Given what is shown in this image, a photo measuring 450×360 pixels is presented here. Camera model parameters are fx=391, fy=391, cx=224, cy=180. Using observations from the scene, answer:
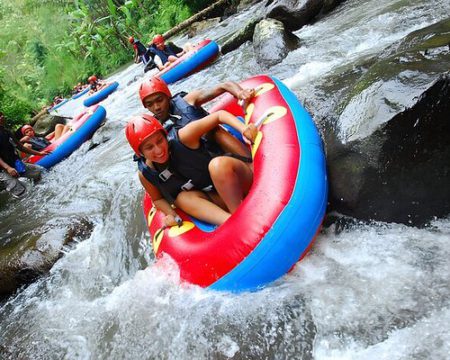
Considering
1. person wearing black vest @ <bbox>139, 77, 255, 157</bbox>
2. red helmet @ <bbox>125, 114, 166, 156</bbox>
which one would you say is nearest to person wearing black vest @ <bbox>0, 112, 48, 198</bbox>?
person wearing black vest @ <bbox>139, 77, 255, 157</bbox>

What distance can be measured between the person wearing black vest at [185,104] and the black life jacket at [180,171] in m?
0.21

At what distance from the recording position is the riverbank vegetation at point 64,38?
16.8m

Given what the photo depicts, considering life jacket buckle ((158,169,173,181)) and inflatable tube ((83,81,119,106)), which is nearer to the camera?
life jacket buckle ((158,169,173,181))

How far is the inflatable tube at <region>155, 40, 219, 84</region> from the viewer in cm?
808

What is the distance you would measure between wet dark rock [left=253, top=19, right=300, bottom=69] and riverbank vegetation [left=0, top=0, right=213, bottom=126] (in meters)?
8.12

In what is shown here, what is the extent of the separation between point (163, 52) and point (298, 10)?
3279mm

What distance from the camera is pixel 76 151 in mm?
8352

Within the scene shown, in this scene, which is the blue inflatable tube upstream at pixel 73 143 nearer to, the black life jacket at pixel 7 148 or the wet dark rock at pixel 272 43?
the black life jacket at pixel 7 148

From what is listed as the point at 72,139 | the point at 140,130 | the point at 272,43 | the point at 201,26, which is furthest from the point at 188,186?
the point at 201,26

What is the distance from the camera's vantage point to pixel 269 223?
7.55 ft

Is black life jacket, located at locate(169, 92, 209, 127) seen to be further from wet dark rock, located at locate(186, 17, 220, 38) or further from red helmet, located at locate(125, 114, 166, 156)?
wet dark rock, located at locate(186, 17, 220, 38)

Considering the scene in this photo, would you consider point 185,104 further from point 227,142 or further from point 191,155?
point 191,155

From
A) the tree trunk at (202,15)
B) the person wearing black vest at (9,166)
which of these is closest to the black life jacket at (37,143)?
the person wearing black vest at (9,166)

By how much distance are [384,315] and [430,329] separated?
221 millimetres
